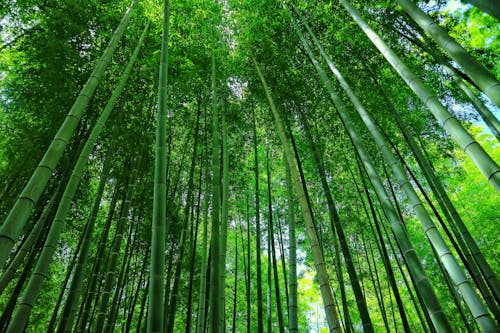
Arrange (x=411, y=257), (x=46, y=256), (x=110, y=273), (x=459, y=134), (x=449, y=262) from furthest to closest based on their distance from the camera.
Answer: (x=110, y=273), (x=46, y=256), (x=411, y=257), (x=449, y=262), (x=459, y=134)

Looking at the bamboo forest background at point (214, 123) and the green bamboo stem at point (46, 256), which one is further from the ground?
the bamboo forest background at point (214, 123)

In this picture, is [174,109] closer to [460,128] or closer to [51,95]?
[51,95]

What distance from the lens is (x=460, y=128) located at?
1.75m

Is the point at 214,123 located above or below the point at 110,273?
above

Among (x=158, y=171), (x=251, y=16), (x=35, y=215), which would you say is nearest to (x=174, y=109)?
(x=251, y=16)

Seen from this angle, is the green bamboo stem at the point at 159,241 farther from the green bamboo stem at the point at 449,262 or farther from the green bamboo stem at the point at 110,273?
the green bamboo stem at the point at 110,273

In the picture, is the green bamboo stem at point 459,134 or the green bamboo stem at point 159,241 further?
the green bamboo stem at point 159,241

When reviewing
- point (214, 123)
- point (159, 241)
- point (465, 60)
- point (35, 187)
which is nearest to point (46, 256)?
point (35, 187)

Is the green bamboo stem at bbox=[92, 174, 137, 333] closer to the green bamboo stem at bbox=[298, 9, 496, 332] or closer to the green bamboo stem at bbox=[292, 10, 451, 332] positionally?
the green bamboo stem at bbox=[292, 10, 451, 332]

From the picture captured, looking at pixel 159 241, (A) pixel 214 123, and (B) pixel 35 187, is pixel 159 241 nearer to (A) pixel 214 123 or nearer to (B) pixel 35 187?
(B) pixel 35 187

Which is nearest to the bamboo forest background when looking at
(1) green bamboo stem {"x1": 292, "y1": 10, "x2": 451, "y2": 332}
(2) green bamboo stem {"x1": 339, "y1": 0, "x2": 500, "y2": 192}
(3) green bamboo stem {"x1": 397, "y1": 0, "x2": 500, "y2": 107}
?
(1) green bamboo stem {"x1": 292, "y1": 10, "x2": 451, "y2": 332}

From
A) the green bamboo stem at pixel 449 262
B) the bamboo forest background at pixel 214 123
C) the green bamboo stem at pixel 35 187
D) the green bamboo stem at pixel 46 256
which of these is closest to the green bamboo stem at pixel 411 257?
the bamboo forest background at pixel 214 123

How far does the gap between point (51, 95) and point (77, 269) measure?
2.91 m

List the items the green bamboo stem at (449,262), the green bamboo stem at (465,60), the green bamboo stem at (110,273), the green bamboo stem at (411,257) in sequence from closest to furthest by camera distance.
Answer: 1. the green bamboo stem at (465,60)
2. the green bamboo stem at (449,262)
3. the green bamboo stem at (411,257)
4. the green bamboo stem at (110,273)
